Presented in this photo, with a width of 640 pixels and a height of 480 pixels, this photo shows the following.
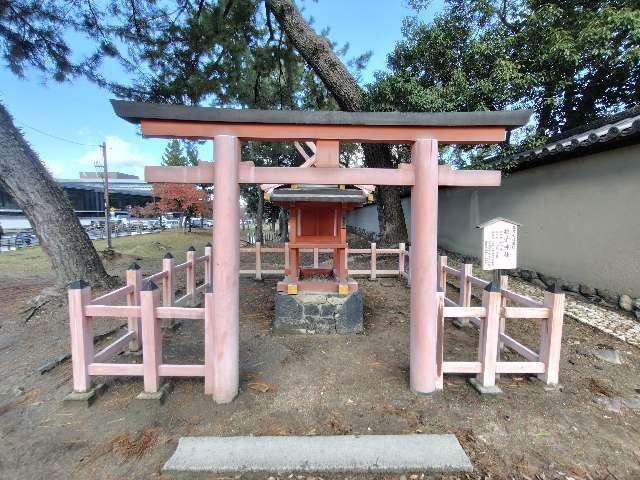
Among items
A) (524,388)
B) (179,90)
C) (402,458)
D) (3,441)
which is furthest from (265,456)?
(179,90)

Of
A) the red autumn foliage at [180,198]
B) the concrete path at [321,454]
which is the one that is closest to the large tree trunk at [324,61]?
the concrete path at [321,454]

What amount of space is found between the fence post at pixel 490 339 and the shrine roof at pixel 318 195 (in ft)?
7.09

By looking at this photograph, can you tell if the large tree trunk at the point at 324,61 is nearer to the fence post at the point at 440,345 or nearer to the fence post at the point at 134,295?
the fence post at the point at 440,345

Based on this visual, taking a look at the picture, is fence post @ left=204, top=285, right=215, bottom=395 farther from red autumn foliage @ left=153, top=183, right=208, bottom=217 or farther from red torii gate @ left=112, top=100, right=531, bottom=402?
red autumn foliage @ left=153, top=183, right=208, bottom=217

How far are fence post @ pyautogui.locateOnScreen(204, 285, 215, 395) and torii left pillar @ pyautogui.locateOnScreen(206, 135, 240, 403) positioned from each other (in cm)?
4

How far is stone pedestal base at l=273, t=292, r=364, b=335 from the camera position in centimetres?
521

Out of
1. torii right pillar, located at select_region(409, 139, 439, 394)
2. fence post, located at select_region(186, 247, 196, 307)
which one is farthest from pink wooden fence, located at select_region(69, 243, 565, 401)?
fence post, located at select_region(186, 247, 196, 307)

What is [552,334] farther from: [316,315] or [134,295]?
[134,295]

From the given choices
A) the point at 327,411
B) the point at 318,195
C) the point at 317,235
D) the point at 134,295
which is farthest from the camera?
the point at 317,235

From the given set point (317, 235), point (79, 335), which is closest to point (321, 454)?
point (79, 335)

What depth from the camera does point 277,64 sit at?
1183 centimetres

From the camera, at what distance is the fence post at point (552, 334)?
10.7ft

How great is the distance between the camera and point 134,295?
163 inches

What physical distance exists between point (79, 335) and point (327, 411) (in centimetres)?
258
